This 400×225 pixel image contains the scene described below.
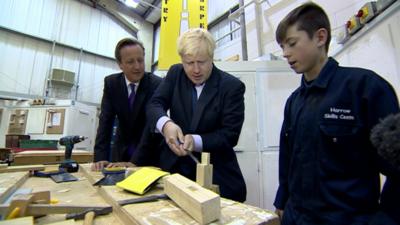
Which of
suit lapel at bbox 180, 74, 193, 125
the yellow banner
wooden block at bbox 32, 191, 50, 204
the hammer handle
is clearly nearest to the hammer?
the hammer handle

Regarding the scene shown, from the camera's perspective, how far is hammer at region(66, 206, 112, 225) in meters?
0.52

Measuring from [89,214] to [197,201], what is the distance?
10.9 inches

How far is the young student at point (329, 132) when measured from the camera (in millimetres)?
651

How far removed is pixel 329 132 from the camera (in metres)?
0.72

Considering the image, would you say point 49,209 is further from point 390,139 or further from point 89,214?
point 390,139

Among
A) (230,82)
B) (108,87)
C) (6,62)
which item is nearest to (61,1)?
(6,62)

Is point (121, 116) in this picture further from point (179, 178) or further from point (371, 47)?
point (371, 47)

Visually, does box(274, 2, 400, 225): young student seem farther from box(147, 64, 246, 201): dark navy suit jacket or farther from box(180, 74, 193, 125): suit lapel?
box(180, 74, 193, 125): suit lapel

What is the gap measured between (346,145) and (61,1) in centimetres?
730

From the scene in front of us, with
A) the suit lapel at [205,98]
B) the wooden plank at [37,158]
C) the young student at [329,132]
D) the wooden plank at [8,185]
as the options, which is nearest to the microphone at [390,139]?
the young student at [329,132]

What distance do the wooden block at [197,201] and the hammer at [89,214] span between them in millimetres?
176

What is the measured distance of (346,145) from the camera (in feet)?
2.25

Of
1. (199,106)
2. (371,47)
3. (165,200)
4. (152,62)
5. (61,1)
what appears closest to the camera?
(165,200)

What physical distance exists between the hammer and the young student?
1.94 feet
